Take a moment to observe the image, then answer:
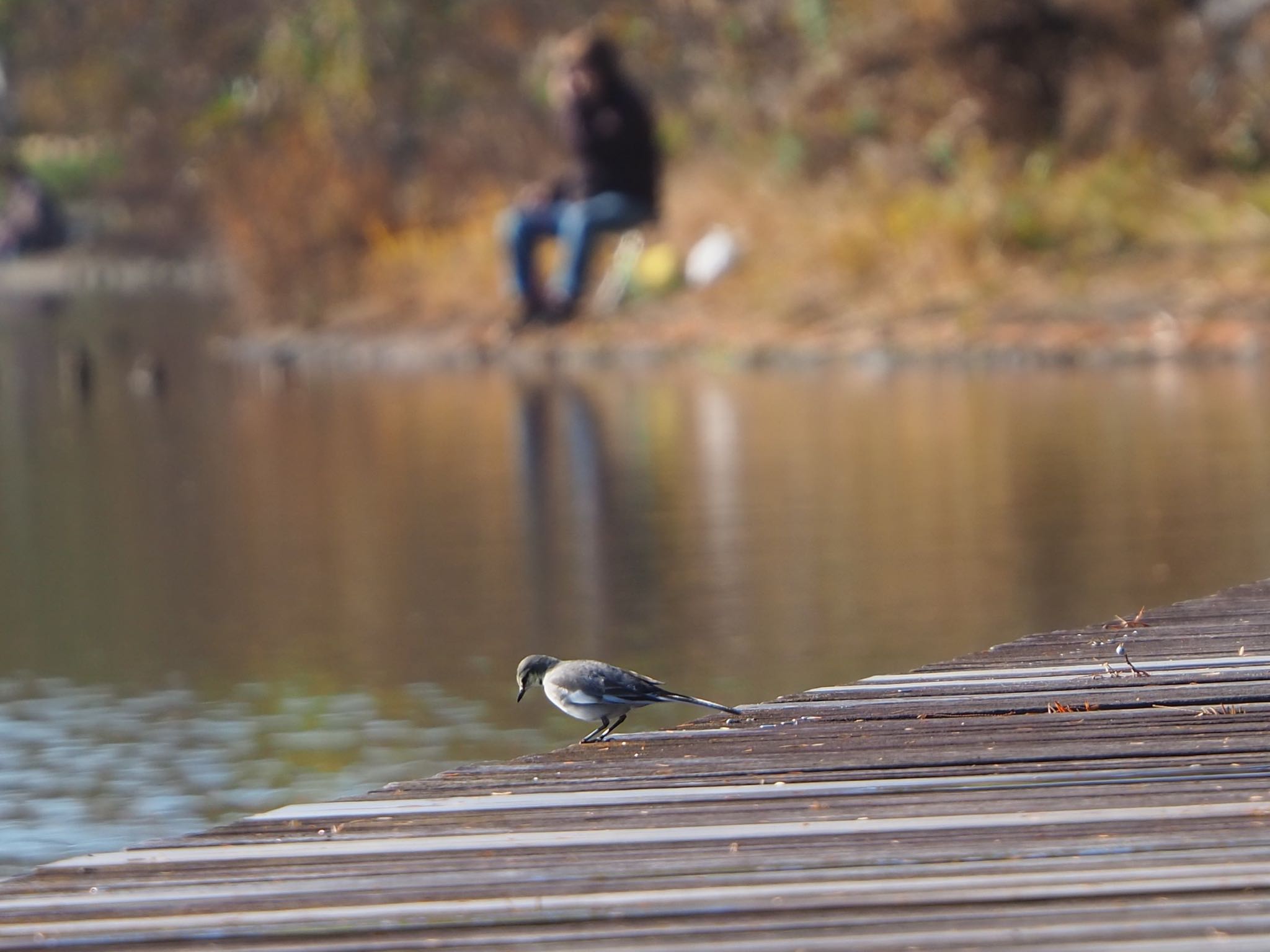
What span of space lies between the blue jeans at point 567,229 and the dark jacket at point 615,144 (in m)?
0.09

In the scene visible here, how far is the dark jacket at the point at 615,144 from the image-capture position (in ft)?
61.4

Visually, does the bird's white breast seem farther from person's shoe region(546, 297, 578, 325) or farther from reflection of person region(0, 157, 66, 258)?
reflection of person region(0, 157, 66, 258)

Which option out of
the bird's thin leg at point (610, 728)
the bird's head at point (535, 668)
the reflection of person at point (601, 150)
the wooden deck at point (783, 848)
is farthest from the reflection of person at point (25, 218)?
the wooden deck at point (783, 848)

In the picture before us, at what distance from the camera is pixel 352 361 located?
70.4 ft

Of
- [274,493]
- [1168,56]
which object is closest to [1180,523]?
[274,493]

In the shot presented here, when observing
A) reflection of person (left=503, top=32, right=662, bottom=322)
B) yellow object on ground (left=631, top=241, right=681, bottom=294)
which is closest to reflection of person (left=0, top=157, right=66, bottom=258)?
yellow object on ground (left=631, top=241, right=681, bottom=294)

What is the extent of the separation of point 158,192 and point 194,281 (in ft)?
14.9

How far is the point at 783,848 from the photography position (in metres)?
4.03

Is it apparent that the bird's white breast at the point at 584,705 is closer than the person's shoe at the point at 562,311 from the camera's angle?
Yes

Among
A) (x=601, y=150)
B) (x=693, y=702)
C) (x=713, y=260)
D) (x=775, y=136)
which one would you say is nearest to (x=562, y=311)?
(x=713, y=260)

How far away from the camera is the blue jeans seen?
742 inches

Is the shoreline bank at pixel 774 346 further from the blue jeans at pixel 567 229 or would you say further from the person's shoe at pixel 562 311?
the blue jeans at pixel 567 229

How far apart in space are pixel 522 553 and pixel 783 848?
6.67m

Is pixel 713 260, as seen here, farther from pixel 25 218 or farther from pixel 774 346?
pixel 25 218
